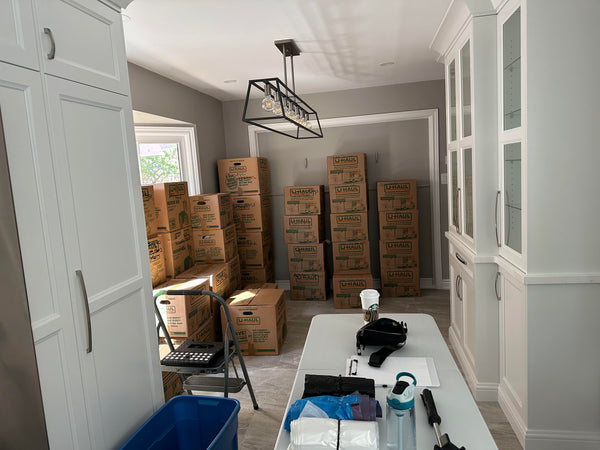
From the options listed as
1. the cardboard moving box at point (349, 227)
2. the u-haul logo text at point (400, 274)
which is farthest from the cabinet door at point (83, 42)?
the u-haul logo text at point (400, 274)

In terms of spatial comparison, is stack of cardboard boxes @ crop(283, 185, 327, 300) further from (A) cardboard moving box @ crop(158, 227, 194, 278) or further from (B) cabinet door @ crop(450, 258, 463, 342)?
(B) cabinet door @ crop(450, 258, 463, 342)

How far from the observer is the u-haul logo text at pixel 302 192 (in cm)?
460

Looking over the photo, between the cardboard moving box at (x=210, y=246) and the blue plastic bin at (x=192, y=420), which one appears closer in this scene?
the blue plastic bin at (x=192, y=420)

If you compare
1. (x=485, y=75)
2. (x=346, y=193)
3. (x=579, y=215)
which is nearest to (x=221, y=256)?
(x=346, y=193)

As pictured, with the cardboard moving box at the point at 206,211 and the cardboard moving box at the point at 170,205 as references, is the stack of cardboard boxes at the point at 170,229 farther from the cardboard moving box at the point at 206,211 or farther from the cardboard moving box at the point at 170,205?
the cardboard moving box at the point at 206,211

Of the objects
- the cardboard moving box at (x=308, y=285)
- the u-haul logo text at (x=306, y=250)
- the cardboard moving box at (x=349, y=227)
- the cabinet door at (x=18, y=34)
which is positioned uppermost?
the cabinet door at (x=18, y=34)

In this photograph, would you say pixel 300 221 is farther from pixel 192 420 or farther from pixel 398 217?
pixel 192 420

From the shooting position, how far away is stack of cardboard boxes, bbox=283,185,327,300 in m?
4.61

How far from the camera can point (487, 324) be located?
8.20 feet

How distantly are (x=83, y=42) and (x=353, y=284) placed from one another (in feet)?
11.4

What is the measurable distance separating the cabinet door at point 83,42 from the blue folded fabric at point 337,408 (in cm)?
125

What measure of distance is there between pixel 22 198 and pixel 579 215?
2177mm

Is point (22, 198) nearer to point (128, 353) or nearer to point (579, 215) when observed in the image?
point (128, 353)

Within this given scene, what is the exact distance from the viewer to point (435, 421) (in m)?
1.12
